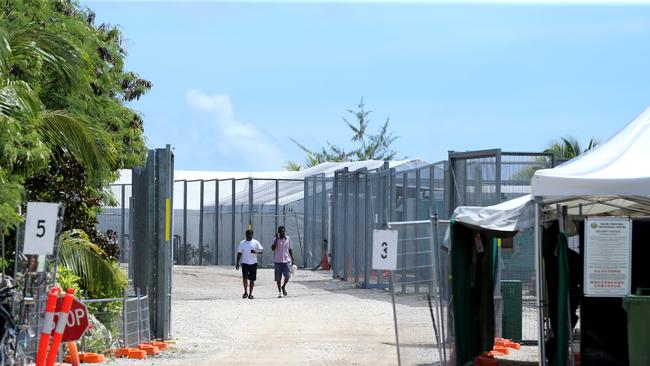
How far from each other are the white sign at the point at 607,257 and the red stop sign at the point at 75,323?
5.31 meters

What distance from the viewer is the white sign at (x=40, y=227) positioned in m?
12.4

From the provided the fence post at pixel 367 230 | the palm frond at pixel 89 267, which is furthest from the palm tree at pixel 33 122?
the fence post at pixel 367 230

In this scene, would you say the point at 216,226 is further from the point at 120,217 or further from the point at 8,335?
the point at 8,335

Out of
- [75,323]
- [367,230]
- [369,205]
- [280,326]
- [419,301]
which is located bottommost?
[280,326]

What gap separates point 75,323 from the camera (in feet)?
41.2

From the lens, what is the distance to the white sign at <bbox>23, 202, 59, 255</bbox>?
40.8 ft

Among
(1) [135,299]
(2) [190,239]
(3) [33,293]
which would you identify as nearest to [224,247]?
(2) [190,239]

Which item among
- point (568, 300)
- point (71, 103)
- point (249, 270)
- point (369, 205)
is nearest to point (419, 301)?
point (568, 300)

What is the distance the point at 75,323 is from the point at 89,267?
5.40m

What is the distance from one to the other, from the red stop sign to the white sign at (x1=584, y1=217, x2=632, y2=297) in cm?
531

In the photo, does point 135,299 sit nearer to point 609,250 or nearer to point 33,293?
point 33,293

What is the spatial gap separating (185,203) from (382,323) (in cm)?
2563

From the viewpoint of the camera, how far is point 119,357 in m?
15.9

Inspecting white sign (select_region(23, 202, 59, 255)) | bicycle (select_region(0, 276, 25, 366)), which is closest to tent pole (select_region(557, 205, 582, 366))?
white sign (select_region(23, 202, 59, 255))
